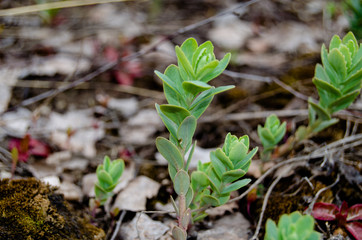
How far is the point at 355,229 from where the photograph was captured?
1.57 m

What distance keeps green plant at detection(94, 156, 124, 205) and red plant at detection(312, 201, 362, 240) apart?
3.54ft

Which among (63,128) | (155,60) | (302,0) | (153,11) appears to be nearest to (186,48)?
(63,128)

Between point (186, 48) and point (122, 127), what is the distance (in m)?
1.62

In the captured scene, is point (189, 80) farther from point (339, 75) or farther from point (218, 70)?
point (339, 75)

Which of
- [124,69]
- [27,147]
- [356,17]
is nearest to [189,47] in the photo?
[27,147]

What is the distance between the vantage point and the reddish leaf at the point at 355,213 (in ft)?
5.26

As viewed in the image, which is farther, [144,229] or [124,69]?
[124,69]

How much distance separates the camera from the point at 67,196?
2.00m

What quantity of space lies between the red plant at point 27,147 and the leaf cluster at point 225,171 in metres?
1.31

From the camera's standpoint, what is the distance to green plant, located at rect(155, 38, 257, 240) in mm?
1319

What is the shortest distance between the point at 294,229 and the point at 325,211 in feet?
2.13

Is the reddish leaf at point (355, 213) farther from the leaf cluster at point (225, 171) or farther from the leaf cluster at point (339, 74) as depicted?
the leaf cluster at point (225, 171)

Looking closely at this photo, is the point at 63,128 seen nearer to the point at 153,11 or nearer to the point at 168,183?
the point at 168,183

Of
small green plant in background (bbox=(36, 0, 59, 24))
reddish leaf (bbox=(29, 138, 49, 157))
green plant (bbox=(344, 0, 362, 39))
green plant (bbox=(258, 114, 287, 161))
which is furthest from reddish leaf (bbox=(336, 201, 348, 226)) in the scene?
small green plant in background (bbox=(36, 0, 59, 24))
